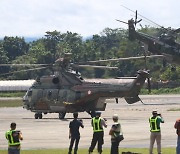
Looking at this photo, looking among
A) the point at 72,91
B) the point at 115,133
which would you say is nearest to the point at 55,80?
the point at 72,91

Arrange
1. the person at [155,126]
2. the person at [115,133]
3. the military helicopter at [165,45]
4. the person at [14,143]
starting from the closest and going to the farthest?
the person at [14,143], the person at [115,133], the person at [155,126], the military helicopter at [165,45]

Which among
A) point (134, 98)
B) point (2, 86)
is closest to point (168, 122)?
point (134, 98)

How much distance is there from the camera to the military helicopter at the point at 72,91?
51094mm

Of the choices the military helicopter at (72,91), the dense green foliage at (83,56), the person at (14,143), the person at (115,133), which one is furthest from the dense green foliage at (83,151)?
the dense green foliage at (83,56)

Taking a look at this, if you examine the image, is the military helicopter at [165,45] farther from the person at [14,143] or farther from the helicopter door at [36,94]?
the person at [14,143]

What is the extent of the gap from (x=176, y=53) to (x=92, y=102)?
62.5ft

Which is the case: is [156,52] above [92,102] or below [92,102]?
above

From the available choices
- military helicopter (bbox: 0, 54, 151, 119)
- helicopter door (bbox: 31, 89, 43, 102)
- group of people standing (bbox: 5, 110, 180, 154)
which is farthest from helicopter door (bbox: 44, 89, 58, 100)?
group of people standing (bbox: 5, 110, 180, 154)

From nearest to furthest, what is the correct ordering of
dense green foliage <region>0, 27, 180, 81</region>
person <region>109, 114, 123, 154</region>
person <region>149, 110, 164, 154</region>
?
person <region>109, 114, 123, 154</region>
person <region>149, 110, 164, 154</region>
dense green foliage <region>0, 27, 180, 81</region>

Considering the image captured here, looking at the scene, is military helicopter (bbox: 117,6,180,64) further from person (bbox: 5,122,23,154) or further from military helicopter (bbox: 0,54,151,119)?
person (bbox: 5,122,23,154)

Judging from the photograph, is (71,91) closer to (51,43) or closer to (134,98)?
(134,98)

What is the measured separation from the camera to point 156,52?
2741 inches

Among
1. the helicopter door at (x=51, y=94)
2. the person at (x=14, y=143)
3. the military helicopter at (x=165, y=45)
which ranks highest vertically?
the military helicopter at (x=165, y=45)

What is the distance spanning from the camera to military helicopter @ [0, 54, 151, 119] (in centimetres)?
5109
